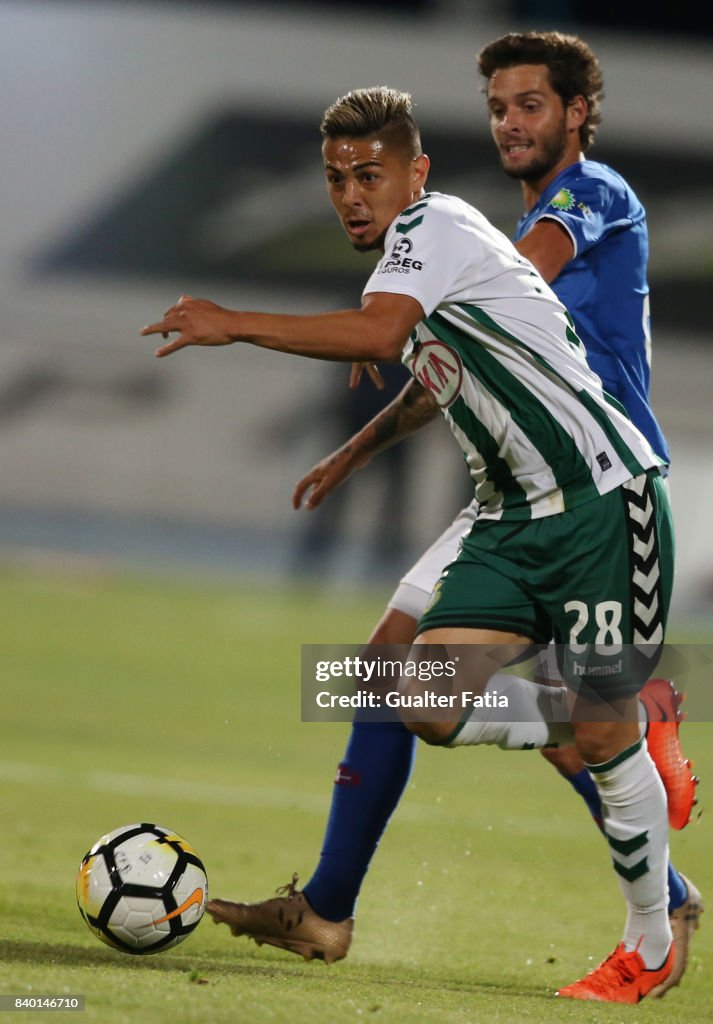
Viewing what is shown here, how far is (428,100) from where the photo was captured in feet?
66.2

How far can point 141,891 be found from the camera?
3406mm

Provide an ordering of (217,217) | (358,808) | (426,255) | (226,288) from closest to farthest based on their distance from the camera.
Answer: (426,255)
(358,808)
(226,288)
(217,217)

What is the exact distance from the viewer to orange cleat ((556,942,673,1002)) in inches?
139

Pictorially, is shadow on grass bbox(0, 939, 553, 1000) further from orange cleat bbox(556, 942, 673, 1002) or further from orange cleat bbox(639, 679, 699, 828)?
orange cleat bbox(639, 679, 699, 828)

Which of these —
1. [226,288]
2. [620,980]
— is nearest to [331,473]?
[620,980]

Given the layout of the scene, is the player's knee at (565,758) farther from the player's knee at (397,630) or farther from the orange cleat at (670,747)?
the player's knee at (397,630)

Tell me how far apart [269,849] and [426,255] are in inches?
108

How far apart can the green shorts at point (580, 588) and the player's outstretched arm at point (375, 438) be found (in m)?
0.71

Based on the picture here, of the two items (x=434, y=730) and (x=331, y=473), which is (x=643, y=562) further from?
(x=331, y=473)

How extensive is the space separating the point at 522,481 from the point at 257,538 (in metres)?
14.7

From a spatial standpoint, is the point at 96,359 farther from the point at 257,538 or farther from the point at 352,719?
the point at 352,719

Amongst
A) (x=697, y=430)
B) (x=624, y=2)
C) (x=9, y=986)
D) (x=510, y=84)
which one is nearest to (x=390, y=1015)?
(x=9, y=986)

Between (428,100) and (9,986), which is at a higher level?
(428,100)

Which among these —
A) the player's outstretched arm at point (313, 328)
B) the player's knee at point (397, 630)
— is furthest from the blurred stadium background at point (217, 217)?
the player's outstretched arm at point (313, 328)
